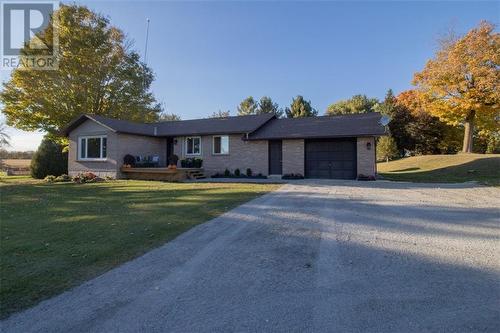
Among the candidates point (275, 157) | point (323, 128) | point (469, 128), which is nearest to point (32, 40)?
point (275, 157)

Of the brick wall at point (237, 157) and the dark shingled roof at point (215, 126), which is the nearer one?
the brick wall at point (237, 157)

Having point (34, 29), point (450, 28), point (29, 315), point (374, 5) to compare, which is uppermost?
point (450, 28)

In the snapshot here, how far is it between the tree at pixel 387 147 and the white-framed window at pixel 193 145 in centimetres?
2279

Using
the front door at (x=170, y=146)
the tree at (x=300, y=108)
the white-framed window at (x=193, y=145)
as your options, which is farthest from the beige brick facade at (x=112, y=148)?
the tree at (x=300, y=108)

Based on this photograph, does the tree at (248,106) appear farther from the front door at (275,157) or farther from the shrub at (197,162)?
the front door at (275,157)

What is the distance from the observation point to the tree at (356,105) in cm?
4469

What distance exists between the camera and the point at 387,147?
33344 mm

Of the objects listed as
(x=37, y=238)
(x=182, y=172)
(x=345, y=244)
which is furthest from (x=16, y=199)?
(x=345, y=244)

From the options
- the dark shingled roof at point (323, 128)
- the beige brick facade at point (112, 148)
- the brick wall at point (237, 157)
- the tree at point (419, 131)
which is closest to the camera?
the dark shingled roof at point (323, 128)

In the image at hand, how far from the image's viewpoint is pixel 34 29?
22047 mm

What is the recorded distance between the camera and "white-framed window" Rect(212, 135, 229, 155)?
1862 centimetres

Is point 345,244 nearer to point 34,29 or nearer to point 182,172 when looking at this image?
point 182,172

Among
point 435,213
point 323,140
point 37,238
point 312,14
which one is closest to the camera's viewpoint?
point 37,238

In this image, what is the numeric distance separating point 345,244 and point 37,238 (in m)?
5.30
